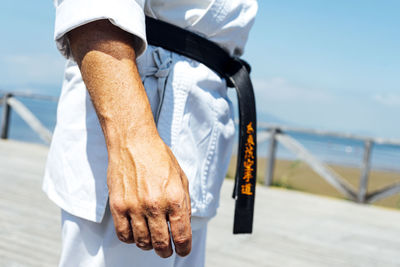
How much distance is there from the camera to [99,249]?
81 centimetres

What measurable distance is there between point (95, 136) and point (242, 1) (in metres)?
0.39

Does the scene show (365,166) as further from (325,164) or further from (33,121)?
(33,121)

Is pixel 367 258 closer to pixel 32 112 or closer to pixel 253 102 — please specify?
pixel 253 102

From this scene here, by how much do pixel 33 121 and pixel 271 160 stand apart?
3.94 meters

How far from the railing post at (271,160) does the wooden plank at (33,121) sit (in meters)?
3.48

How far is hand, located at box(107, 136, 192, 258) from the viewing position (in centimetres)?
59

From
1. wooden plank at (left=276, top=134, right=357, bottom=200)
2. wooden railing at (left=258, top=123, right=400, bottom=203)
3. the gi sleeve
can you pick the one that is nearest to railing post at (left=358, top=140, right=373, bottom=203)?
wooden railing at (left=258, top=123, right=400, bottom=203)

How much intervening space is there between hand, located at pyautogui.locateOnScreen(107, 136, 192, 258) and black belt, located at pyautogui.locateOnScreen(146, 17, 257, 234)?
30 centimetres

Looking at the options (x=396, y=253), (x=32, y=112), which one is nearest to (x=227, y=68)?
(x=396, y=253)

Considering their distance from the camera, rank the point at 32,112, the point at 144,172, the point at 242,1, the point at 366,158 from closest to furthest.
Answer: the point at 144,172 < the point at 242,1 < the point at 366,158 < the point at 32,112

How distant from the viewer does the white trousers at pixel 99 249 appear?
797mm

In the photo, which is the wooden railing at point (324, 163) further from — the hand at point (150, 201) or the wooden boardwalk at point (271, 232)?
the hand at point (150, 201)

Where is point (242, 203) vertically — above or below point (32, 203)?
above

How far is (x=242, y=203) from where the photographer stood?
0.94 m
